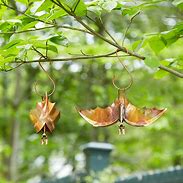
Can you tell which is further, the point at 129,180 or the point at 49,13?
the point at 129,180

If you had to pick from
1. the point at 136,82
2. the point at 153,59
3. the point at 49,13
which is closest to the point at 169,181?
the point at 153,59

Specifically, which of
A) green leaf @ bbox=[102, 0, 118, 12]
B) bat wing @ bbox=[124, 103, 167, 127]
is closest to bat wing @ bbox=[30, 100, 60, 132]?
bat wing @ bbox=[124, 103, 167, 127]

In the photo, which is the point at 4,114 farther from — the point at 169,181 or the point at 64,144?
the point at 169,181

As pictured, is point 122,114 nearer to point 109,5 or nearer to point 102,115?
point 102,115

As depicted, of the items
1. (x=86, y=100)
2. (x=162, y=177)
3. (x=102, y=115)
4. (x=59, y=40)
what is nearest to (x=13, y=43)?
(x=59, y=40)

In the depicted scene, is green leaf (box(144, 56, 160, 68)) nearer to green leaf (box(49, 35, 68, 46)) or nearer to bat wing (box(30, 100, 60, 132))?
green leaf (box(49, 35, 68, 46))

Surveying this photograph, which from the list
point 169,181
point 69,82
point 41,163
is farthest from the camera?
point 41,163

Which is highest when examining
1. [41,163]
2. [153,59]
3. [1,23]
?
[1,23]

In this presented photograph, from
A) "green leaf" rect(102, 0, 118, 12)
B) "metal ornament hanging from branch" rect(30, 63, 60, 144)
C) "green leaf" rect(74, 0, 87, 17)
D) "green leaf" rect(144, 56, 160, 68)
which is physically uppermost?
"green leaf" rect(102, 0, 118, 12)
